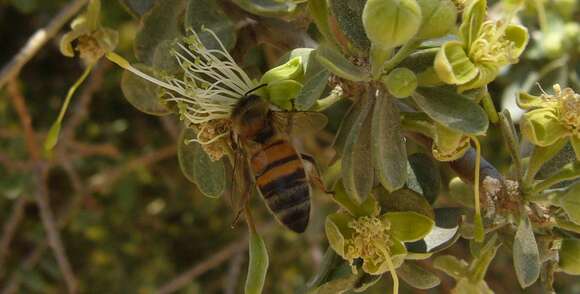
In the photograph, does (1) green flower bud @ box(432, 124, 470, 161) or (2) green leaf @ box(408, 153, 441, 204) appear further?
(2) green leaf @ box(408, 153, 441, 204)

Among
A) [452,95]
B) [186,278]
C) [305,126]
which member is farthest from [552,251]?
[186,278]

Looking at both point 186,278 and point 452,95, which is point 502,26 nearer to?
point 452,95

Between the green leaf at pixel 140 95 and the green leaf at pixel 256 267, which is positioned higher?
the green leaf at pixel 140 95

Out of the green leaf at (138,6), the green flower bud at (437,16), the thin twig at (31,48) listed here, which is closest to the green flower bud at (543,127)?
the green flower bud at (437,16)

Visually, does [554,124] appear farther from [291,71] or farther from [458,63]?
[291,71]

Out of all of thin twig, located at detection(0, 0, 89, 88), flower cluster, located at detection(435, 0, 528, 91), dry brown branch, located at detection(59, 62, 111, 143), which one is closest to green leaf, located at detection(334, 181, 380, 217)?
flower cluster, located at detection(435, 0, 528, 91)

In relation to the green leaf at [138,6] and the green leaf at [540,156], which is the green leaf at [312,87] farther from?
the green leaf at [138,6]

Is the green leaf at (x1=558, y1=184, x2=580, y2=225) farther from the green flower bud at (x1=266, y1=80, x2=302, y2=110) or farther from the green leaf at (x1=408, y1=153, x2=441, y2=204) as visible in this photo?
the green flower bud at (x1=266, y1=80, x2=302, y2=110)
